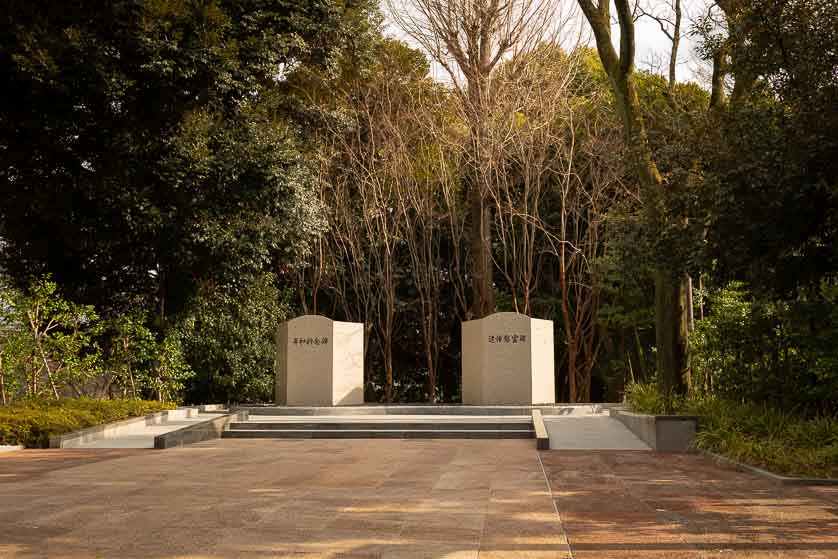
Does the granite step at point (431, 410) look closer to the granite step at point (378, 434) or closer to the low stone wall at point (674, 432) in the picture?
the granite step at point (378, 434)

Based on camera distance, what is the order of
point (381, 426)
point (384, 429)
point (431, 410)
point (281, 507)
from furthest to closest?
point (431, 410) → point (381, 426) → point (384, 429) → point (281, 507)

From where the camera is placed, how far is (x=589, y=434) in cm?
1370

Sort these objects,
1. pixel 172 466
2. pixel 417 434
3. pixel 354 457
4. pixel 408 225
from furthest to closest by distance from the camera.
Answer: pixel 408 225
pixel 417 434
pixel 354 457
pixel 172 466

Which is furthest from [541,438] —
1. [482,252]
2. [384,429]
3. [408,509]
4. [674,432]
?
[482,252]

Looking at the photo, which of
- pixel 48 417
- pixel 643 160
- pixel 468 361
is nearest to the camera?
pixel 48 417

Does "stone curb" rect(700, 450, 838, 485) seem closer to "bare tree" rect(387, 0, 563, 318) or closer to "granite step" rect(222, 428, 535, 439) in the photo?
"granite step" rect(222, 428, 535, 439)

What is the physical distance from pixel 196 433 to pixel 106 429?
5.78 ft

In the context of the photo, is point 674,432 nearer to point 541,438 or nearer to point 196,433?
point 541,438

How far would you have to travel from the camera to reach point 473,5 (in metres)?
21.5

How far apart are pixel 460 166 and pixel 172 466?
15419 millimetres

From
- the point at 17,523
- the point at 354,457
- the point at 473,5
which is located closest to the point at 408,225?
the point at 473,5

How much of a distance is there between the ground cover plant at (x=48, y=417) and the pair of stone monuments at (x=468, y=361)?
5165mm

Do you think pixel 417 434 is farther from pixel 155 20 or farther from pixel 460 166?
pixel 460 166

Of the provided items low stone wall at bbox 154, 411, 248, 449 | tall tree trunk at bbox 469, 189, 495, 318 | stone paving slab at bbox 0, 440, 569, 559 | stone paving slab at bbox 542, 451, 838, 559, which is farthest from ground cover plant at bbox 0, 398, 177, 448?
tall tree trunk at bbox 469, 189, 495, 318
